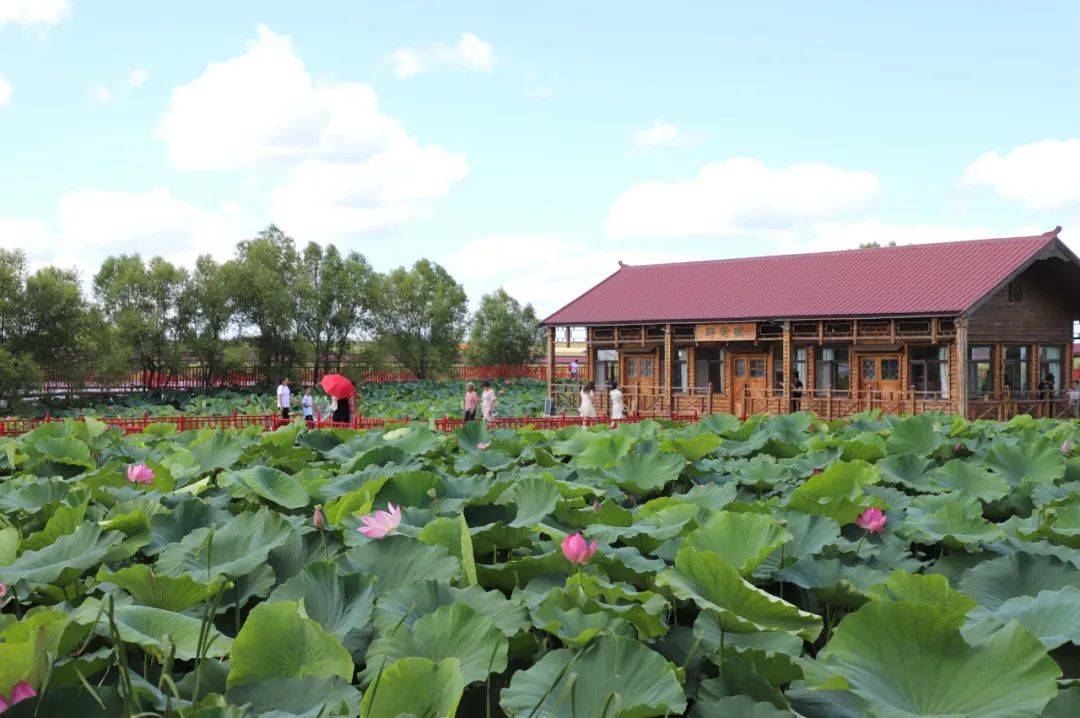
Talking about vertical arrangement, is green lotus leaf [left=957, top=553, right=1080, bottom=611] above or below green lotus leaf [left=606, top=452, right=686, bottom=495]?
below

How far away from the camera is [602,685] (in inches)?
67.7

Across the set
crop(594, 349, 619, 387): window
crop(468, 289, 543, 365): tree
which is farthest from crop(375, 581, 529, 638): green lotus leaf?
crop(468, 289, 543, 365): tree

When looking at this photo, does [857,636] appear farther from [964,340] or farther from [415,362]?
Answer: [415,362]

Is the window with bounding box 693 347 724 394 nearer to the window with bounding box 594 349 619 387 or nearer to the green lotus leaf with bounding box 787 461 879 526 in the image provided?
the window with bounding box 594 349 619 387

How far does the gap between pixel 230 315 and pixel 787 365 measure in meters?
24.9

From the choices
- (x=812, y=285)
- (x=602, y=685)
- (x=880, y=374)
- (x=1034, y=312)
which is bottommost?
(x=602, y=685)

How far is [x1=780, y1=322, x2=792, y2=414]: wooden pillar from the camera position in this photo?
83.5 ft

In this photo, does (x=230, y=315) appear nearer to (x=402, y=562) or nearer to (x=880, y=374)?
(x=880, y=374)

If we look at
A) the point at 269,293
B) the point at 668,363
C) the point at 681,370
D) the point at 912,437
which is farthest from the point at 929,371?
the point at 269,293

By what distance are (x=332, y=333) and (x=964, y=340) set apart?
98.0ft

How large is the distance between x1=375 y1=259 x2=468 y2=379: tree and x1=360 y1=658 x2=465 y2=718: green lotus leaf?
46883 mm

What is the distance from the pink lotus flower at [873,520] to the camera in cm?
306

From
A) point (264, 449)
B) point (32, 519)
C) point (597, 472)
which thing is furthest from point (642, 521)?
point (264, 449)

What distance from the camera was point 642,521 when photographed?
10.3 feet
